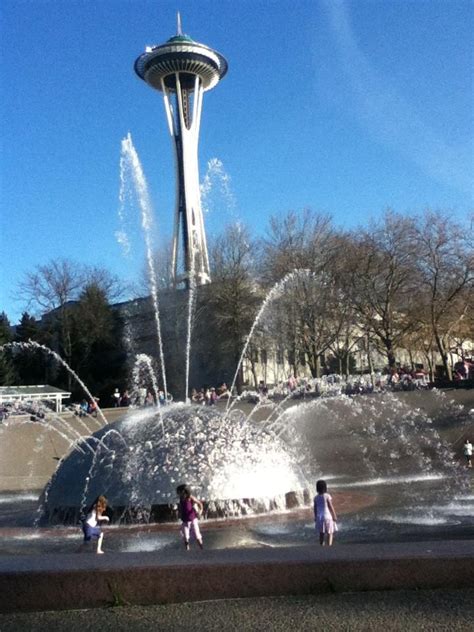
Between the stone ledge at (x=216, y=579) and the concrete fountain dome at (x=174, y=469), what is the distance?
5.36m

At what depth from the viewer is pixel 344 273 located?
4203 cm

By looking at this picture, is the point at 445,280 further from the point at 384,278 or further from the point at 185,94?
the point at 185,94

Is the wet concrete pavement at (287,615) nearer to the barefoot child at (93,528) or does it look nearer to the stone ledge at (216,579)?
the stone ledge at (216,579)

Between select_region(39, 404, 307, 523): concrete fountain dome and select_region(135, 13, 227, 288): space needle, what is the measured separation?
56893 millimetres

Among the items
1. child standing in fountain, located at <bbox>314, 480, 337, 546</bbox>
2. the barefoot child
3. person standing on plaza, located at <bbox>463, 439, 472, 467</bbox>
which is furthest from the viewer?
person standing on plaza, located at <bbox>463, 439, 472, 467</bbox>

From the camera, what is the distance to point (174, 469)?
1078 centimetres

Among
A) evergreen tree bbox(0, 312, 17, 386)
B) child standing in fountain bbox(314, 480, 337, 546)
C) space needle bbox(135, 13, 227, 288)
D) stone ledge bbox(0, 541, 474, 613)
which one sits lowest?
stone ledge bbox(0, 541, 474, 613)

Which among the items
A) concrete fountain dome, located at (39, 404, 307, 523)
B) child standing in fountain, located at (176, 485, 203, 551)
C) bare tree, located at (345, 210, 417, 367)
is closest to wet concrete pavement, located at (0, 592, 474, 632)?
child standing in fountain, located at (176, 485, 203, 551)

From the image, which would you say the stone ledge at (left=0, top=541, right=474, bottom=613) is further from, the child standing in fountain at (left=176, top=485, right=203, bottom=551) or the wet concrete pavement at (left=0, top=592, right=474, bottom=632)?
the child standing in fountain at (left=176, top=485, right=203, bottom=551)

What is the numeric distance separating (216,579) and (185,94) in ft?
252

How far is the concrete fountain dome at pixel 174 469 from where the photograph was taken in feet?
34.9

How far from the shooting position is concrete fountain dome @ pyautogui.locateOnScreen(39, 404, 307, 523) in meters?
10.6

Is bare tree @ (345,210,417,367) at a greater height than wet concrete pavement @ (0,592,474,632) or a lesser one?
greater

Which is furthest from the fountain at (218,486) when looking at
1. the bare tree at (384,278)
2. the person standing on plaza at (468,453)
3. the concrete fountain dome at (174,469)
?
the bare tree at (384,278)
